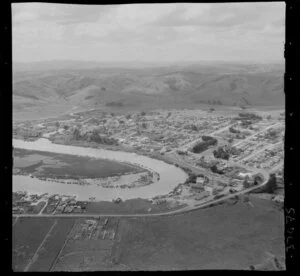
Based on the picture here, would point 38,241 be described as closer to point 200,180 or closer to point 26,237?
point 26,237

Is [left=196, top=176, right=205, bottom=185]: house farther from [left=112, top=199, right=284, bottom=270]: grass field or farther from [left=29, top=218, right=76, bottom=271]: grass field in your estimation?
[left=29, top=218, right=76, bottom=271]: grass field

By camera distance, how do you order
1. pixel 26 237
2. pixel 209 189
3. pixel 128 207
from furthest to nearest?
1. pixel 209 189
2. pixel 128 207
3. pixel 26 237

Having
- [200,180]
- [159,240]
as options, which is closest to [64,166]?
[159,240]

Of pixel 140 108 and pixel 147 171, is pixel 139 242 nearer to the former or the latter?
pixel 147 171

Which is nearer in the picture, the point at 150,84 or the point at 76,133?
the point at 76,133

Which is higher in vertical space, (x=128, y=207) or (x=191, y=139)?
(x=191, y=139)

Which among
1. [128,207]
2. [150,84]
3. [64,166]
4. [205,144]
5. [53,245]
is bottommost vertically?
[53,245]
